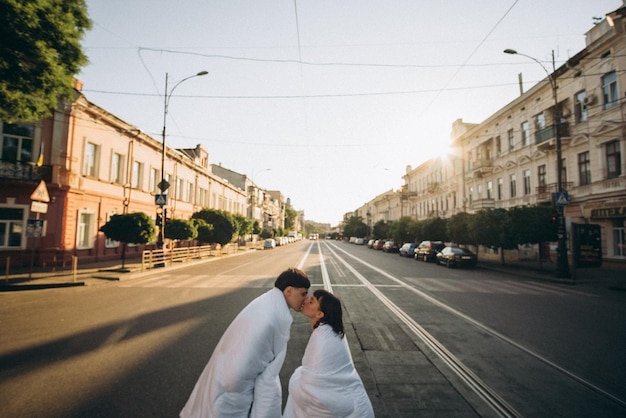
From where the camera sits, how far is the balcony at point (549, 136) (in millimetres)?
21844

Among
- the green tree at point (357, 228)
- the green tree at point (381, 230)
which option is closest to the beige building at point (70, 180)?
the green tree at point (381, 230)

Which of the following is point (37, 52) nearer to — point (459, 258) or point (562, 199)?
point (562, 199)

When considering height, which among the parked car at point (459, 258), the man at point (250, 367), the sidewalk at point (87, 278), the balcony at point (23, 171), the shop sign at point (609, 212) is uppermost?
the balcony at point (23, 171)

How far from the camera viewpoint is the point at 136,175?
24.5 meters

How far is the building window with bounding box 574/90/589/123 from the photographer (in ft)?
67.3

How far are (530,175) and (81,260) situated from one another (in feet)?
110

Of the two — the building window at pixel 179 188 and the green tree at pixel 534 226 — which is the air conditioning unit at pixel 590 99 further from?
the building window at pixel 179 188

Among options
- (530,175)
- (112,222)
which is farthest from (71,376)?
(530,175)

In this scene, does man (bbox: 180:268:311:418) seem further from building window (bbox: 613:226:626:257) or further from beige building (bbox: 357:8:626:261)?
building window (bbox: 613:226:626:257)

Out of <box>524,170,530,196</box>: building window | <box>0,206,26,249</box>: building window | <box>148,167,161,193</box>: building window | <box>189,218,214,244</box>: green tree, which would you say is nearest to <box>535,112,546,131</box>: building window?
<box>524,170,530,196</box>: building window

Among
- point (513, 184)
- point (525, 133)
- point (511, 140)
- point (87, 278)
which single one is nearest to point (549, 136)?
point (525, 133)

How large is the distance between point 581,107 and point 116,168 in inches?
1285

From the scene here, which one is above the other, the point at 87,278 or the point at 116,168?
the point at 116,168

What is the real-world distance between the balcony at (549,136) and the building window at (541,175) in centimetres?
213
